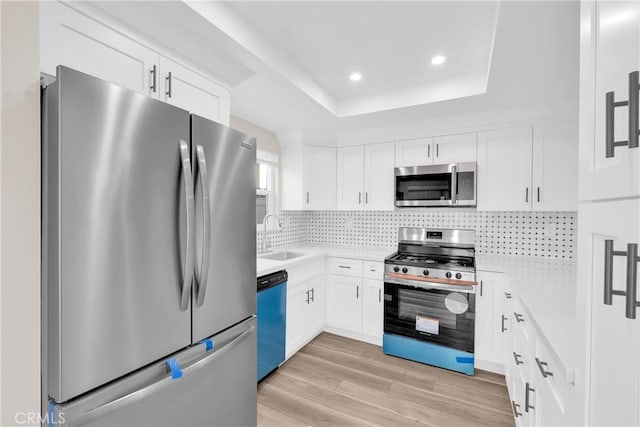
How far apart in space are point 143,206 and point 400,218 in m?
2.88

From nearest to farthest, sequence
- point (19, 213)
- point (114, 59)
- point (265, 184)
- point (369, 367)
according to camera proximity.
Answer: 1. point (19, 213)
2. point (114, 59)
3. point (369, 367)
4. point (265, 184)

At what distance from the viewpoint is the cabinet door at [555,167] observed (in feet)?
7.96

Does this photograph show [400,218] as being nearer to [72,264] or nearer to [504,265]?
[504,265]

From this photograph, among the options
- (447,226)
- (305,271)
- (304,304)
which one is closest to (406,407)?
(304,304)

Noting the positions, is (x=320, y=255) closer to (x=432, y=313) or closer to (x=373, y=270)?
(x=373, y=270)

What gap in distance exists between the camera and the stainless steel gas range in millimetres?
2438

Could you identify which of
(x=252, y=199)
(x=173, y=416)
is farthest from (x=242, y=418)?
(x=252, y=199)

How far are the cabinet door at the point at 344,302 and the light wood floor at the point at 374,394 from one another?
0.36 metres

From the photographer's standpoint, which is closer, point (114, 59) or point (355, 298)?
point (114, 59)

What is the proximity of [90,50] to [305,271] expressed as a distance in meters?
2.20

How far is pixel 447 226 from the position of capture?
314 centimetres

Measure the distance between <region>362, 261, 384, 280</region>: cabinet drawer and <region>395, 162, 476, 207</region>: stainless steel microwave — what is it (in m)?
0.70

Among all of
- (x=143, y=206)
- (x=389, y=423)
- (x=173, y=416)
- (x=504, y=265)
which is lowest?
(x=389, y=423)

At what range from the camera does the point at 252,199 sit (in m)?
1.58
